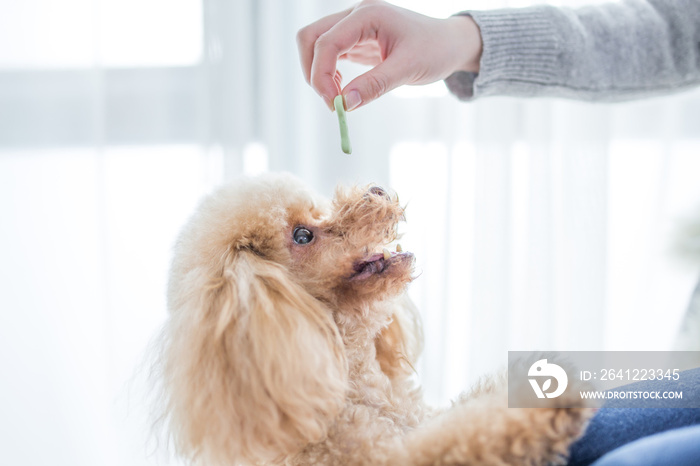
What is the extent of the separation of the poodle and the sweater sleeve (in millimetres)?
352

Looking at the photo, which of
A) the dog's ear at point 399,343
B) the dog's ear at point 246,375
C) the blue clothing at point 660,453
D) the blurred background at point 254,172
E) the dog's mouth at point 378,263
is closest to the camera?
the blue clothing at point 660,453

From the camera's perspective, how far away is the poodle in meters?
0.54

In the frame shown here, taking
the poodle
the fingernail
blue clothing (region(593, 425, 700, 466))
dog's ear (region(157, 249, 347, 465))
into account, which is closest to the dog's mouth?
the poodle

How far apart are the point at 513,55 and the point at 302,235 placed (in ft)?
1.60

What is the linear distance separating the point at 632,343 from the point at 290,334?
4.09 feet

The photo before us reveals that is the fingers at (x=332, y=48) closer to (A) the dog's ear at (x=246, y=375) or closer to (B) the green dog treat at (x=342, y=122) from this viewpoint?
(B) the green dog treat at (x=342, y=122)

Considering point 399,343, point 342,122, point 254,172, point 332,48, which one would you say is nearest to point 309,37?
point 332,48

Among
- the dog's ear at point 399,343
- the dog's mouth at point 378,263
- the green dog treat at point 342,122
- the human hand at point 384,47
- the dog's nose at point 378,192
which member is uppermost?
the human hand at point 384,47

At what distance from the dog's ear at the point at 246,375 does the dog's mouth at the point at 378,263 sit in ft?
0.34

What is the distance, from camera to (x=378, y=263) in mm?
686

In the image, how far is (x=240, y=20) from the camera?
1.36 meters

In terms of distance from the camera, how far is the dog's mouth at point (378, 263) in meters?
0.68

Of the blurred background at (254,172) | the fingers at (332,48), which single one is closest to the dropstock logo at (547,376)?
the fingers at (332,48)

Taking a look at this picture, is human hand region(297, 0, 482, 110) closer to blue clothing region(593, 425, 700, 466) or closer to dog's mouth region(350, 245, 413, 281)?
dog's mouth region(350, 245, 413, 281)
